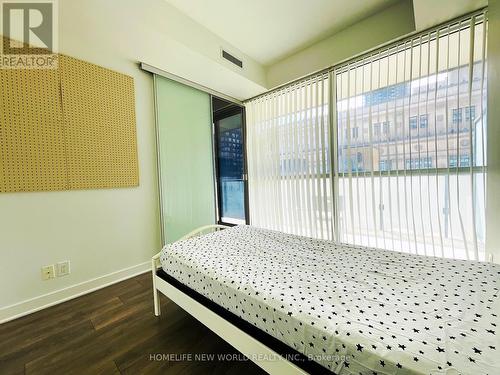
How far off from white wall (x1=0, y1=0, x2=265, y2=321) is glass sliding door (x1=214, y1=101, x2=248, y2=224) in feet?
2.96

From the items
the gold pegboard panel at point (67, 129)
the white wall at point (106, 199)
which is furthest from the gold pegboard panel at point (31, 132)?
the white wall at point (106, 199)

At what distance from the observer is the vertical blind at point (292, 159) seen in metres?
2.76

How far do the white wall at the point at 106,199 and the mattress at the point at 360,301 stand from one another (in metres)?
1.02

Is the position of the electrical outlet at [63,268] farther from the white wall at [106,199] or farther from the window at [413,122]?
the window at [413,122]

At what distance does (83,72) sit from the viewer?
2.07 m

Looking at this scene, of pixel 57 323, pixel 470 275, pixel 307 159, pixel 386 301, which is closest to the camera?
pixel 386 301

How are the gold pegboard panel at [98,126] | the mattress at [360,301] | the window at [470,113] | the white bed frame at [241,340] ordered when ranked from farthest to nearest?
the gold pegboard panel at [98,126], the window at [470,113], the white bed frame at [241,340], the mattress at [360,301]

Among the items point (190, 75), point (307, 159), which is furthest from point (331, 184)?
point (190, 75)

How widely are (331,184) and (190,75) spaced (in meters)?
2.28

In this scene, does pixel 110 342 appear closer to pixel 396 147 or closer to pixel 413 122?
pixel 396 147

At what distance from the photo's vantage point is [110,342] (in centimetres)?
145

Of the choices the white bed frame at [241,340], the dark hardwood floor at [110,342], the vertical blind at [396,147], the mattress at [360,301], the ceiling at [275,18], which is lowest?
the dark hardwood floor at [110,342]

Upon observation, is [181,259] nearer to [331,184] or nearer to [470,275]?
[470,275]

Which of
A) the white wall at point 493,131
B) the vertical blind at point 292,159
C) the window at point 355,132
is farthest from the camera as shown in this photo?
the vertical blind at point 292,159
